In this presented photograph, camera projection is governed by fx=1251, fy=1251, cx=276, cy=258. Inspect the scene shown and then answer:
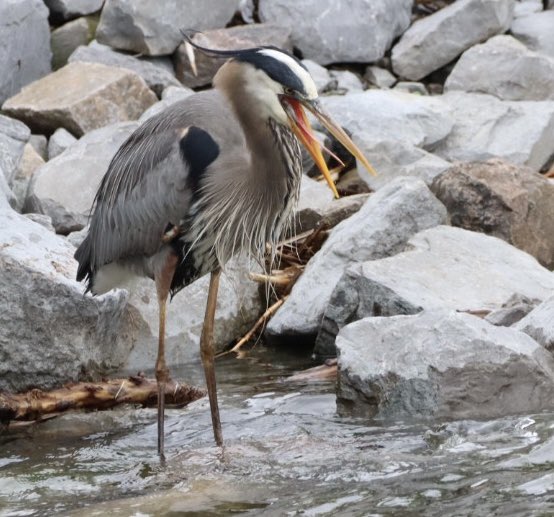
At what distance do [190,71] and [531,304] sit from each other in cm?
491

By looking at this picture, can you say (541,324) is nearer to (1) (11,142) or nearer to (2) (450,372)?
(2) (450,372)

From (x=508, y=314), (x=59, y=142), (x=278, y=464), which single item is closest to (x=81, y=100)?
(x=59, y=142)

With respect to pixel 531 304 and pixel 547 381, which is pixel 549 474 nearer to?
pixel 547 381

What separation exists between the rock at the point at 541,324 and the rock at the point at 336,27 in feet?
18.5

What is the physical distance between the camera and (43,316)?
19.9 feet

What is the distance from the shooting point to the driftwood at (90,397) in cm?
582

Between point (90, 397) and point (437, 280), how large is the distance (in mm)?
2058

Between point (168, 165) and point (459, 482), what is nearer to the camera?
point (459, 482)

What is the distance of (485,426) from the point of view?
5.31 meters

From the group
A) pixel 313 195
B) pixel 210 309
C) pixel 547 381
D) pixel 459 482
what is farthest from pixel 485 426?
pixel 313 195

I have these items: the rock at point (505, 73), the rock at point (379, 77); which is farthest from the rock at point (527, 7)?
the rock at point (379, 77)

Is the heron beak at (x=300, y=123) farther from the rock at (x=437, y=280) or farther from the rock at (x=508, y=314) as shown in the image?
the rock at (x=508, y=314)

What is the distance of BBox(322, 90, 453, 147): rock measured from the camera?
9.65 m

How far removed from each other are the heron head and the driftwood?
1.61 meters
